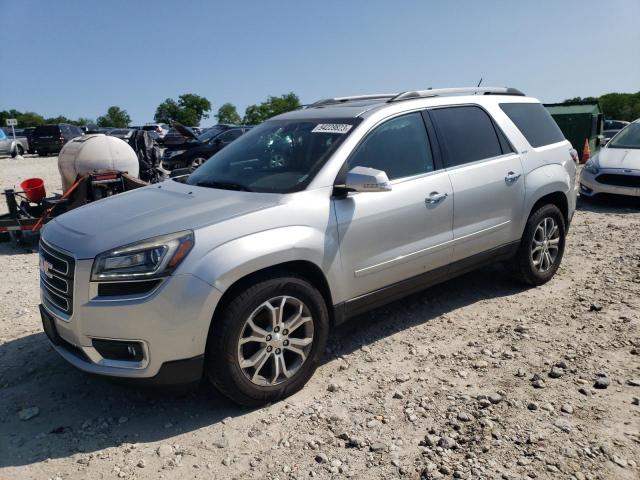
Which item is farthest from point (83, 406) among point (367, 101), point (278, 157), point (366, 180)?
point (367, 101)

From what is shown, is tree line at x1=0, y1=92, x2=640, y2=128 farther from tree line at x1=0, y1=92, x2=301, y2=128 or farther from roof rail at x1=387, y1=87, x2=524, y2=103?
roof rail at x1=387, y1=87, x2=524, y2=103

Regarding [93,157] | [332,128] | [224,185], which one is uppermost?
[332,128]

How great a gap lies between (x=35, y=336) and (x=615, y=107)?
A: 8167 centimetres

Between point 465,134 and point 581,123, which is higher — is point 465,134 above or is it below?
below

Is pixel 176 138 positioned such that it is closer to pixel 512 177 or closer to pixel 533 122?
pixel 533 122

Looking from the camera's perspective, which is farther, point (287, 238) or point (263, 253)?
point (287, 238)

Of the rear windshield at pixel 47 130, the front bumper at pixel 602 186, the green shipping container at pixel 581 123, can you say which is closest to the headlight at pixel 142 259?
the front bumper at pixel 602 186

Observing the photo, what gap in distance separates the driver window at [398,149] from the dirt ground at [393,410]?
1.35 metres

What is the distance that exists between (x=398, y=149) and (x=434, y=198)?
46 centimetres

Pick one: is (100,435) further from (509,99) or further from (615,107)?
(615,107)

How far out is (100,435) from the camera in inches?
119

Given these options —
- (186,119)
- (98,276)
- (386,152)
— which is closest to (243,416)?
(98,276)

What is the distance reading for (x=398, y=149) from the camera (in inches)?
152

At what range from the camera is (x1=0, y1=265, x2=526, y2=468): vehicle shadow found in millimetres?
2980
